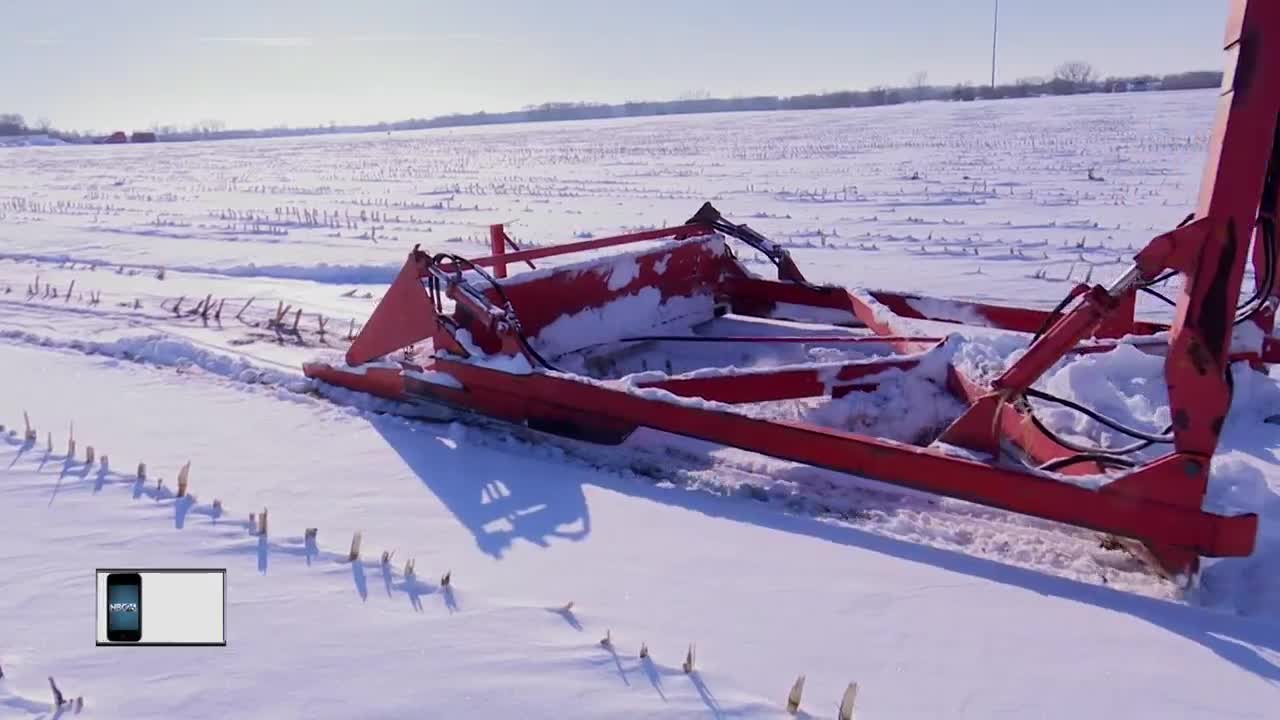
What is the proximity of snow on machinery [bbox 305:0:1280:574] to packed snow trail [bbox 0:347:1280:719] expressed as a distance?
0.28m

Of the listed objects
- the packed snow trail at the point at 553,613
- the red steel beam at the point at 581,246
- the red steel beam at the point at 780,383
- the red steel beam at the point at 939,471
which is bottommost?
the packed snow trail at the point at 553,613

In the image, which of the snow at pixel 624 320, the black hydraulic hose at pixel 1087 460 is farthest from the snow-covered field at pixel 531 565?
the snow at pixel 624 320

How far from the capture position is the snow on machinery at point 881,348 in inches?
112

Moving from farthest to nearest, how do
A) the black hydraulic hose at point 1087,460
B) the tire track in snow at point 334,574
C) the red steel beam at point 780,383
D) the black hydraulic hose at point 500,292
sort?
the black hydraulic hose at point 500,292 → the red steel beam at point 780,383 → the black hydraulic hose at point 1087,460 → the tire track in snow at point 334,574

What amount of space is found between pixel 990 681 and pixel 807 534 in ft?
3.30

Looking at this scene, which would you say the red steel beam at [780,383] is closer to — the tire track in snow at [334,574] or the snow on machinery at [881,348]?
the snow on machinery at [881,348]

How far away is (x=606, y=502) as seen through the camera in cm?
383

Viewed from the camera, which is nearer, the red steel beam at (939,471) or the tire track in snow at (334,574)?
the tire track in snow at (334,574)

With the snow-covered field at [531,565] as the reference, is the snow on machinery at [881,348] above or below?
above

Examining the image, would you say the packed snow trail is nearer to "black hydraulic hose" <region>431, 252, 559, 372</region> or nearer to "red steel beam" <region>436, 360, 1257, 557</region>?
"red steel beam" <region>436, 360, 1257, 557</region>

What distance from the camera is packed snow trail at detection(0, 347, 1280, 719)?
2488 mm

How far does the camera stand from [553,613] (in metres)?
2.91

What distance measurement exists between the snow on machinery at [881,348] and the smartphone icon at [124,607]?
1823 millimetres

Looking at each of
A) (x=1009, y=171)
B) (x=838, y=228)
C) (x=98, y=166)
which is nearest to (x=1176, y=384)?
(x=838, y=228)
